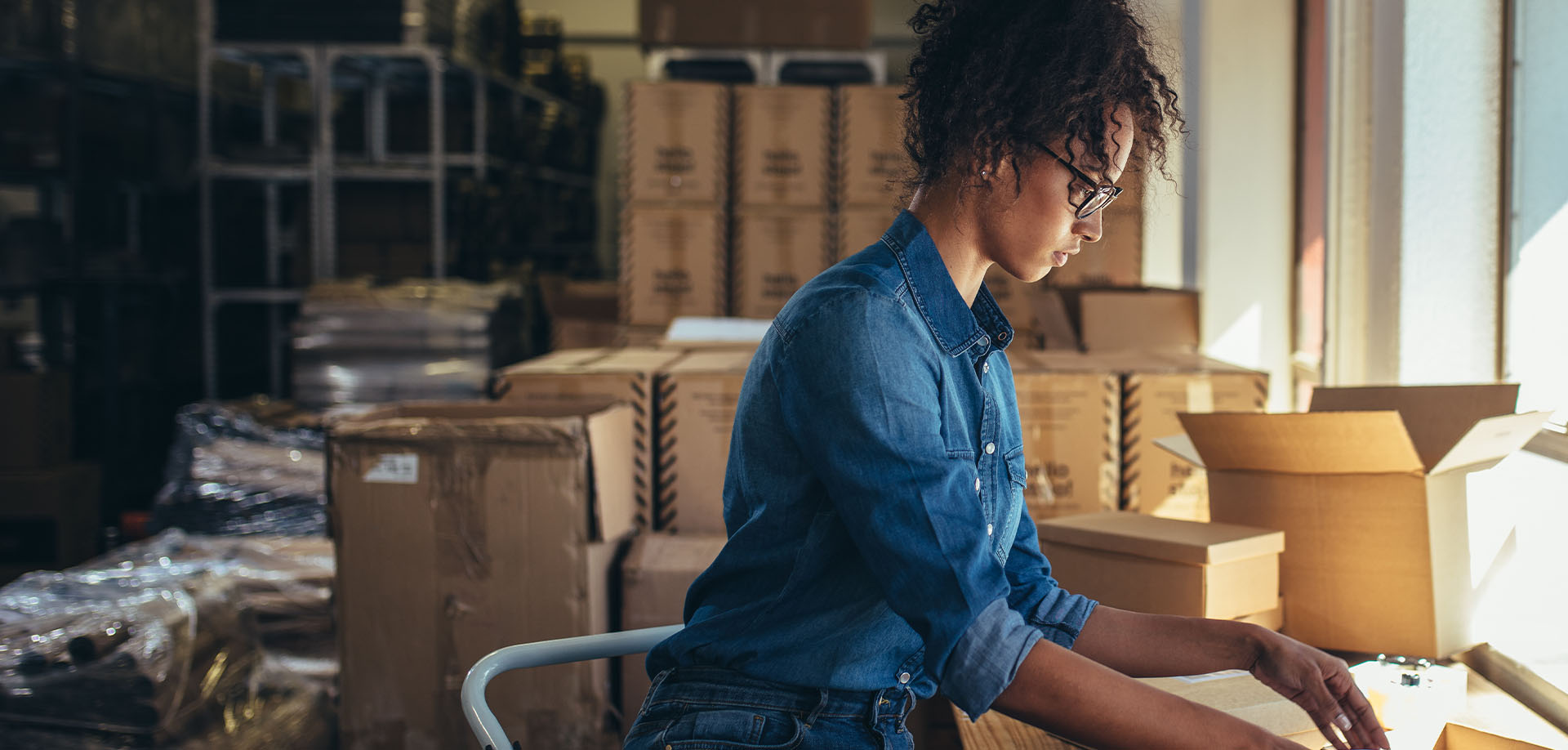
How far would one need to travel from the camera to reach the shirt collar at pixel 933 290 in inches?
42.2

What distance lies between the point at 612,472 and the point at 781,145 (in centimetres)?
205

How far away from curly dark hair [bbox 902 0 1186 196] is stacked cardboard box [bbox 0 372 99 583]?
3.87 metres

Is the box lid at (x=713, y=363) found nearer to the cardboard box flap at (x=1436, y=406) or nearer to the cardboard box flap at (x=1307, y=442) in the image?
the cardboard box flap at (x=1307, y=442)

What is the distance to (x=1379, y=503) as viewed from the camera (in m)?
1.80

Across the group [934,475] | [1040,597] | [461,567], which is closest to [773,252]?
[461,567]

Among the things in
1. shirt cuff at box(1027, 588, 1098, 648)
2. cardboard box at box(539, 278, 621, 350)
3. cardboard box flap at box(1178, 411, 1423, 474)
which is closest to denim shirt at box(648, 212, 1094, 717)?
shirt cuff at box(1027, 588, 1098, 648)

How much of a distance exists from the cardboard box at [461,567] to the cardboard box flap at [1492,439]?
1.46 metres

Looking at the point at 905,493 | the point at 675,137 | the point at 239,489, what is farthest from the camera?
the point at 675,137

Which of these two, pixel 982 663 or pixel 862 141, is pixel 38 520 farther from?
pixel 982 663

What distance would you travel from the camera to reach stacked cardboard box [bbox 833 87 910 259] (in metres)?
4.20

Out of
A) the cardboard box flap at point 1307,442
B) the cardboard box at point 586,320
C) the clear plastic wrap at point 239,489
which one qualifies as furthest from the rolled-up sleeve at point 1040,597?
the cardboard box at point 586,320

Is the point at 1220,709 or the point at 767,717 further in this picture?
the point at 1220,709

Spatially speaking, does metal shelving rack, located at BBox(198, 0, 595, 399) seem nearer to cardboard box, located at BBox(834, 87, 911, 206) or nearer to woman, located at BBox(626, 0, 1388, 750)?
cardboard box, located at BBox(834, 87, 911, 206)

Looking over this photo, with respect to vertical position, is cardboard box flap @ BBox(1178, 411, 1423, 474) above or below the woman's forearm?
above
